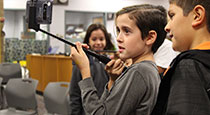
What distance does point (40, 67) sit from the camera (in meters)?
6.44

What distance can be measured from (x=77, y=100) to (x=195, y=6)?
1424 mm

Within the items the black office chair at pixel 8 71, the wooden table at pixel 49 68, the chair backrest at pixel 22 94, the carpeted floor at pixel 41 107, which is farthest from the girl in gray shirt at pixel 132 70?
the wooden table at pixel 49 68

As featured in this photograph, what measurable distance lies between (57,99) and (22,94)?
1.86 feet

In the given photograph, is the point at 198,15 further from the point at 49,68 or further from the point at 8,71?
the point at 49,68

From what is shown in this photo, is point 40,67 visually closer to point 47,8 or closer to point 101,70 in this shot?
point 101,70

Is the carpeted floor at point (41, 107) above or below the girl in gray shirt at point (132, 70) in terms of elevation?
below

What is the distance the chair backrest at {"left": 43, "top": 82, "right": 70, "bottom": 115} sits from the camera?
2764mm

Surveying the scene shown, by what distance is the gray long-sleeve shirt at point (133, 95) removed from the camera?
0.89 meters

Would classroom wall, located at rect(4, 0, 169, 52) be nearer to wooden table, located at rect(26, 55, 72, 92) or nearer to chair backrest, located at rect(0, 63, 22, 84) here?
wooden table, located at rect(26, 55, 72, 92)

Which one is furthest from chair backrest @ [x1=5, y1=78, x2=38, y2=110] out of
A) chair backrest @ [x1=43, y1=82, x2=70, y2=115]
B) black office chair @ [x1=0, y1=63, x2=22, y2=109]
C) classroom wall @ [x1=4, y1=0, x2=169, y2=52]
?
classroom wall @ [x1=4, y1=0, x2=169, y2=52]

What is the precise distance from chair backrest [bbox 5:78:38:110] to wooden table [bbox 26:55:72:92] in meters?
2.60

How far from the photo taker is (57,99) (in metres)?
2.81

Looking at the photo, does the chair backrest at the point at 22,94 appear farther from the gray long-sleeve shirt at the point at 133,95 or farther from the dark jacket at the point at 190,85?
the dark jacket at the point at 190,85

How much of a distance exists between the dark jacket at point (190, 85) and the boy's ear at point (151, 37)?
0.42 metres
